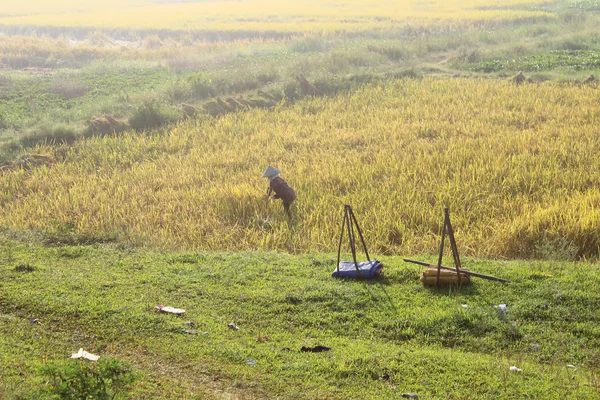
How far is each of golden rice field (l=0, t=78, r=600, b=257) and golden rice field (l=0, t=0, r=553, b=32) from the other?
2376 cm

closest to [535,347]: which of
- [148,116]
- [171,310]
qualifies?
[171,310]

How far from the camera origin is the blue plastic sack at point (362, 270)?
312 inches

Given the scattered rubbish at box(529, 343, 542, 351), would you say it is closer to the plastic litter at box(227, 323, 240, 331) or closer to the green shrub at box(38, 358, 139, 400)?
the plastic litter at box(227, 323, 240, 331)

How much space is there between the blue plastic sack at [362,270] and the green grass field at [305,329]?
116mm

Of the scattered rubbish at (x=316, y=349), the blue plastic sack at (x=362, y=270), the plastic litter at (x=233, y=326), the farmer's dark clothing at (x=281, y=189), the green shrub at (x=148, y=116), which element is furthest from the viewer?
the green shrub at (x=148, y=116)

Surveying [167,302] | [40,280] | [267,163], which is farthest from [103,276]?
[267,163]

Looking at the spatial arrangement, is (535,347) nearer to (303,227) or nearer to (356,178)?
(303,227)

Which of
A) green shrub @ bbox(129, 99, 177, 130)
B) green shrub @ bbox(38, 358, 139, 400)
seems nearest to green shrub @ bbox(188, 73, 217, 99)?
green shrub @ bbox(129, 99, 177, 130)

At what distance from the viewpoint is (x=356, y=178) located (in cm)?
1269

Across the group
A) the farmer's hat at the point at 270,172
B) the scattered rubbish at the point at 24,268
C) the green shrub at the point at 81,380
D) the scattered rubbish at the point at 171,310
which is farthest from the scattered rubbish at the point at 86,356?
the farmer's hat at the point at 270,172

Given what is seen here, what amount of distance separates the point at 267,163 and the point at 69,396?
1031 centimetres

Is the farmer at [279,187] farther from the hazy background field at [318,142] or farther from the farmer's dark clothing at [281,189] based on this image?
the hazy background field at [318,142]

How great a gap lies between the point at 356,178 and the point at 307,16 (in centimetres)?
4207

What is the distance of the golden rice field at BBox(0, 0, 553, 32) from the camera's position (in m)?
42.6
